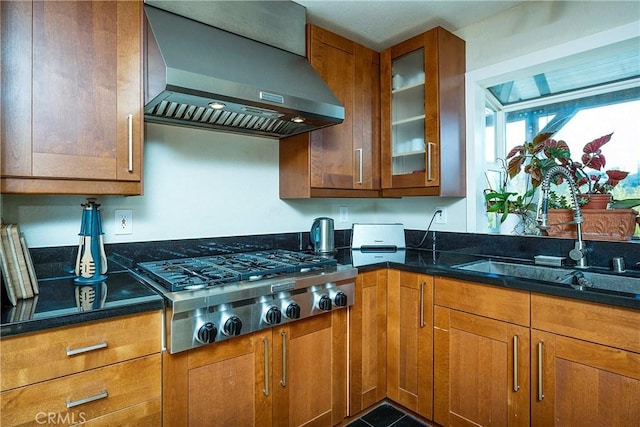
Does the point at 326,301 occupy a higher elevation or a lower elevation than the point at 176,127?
lower

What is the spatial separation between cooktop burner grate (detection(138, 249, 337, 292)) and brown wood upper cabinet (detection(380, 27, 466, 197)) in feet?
2.68

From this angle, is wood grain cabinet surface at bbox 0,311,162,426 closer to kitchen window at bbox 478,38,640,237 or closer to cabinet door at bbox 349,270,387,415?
cabinet door at bbox 349,270,387,415

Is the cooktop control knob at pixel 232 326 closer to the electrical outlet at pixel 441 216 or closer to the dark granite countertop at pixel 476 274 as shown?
the dark granite countertop at pixel 476 274

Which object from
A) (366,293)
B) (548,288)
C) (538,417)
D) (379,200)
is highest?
(379,200)

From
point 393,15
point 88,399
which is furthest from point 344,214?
point 88,399

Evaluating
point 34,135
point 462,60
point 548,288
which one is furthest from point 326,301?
point 462,60

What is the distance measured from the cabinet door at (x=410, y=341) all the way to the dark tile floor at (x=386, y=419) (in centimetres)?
7

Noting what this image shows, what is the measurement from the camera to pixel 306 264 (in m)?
1.63

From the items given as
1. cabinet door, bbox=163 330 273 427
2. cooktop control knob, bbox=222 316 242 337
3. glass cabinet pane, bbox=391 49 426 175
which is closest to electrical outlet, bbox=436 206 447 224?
glass cabinet pane, bbox=391 49 426 175

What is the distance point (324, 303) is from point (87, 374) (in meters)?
0.89

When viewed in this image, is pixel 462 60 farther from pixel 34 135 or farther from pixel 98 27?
pixel 34 135

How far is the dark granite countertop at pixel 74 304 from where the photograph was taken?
947mm

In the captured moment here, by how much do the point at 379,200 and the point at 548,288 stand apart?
5.24ft

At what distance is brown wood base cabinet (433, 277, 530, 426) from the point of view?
1440 millimetres
